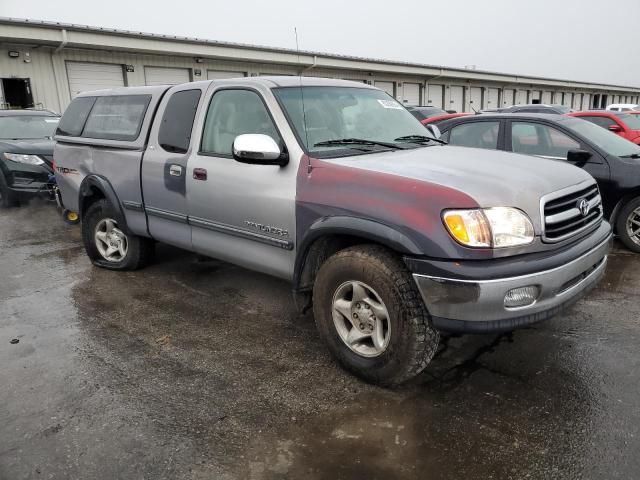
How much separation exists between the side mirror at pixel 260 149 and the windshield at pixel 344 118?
194 millimetres

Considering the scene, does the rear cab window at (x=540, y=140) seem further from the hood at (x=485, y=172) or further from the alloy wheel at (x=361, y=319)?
the alloy wheel at (x=361, y=319)

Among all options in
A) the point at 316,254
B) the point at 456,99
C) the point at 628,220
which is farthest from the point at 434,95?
the point at 316,254

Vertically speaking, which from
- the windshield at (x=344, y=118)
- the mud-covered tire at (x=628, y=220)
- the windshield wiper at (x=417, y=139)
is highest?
the windshield at (x=344, y=118)

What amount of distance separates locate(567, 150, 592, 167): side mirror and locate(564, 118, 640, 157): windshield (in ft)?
0.89

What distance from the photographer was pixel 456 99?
35.3 meters

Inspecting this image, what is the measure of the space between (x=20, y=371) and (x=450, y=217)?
2.90 m

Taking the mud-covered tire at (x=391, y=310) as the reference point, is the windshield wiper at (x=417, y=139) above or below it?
above

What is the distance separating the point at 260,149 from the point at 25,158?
6.93 metres

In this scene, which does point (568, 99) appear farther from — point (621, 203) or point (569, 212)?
point (569, 212)

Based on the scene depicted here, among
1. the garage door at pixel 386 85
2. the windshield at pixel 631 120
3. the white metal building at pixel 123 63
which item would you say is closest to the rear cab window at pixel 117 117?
the white metal building at pixel 123 63

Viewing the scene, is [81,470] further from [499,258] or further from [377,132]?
[377,132]

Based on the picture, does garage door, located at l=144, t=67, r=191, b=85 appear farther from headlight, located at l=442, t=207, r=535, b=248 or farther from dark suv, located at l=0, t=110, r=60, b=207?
headlight, located at l=442, t=207, r=535, b=248

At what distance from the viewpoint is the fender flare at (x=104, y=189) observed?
4.96 metres

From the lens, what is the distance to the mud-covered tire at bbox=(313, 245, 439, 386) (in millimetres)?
2789
